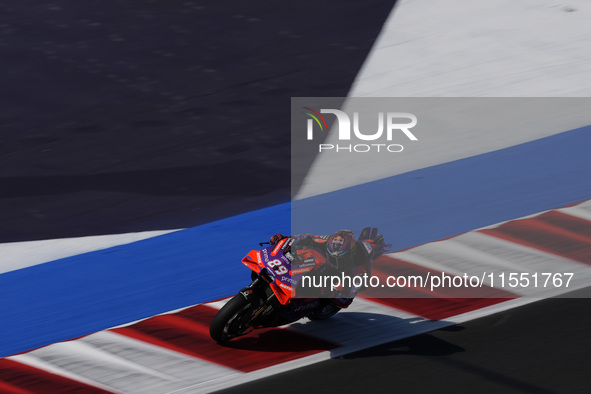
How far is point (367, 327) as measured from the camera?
7.35m

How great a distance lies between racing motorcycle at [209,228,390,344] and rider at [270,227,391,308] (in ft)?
0.15

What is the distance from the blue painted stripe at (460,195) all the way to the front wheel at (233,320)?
2239 mm

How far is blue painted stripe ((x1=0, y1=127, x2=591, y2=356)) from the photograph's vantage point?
8.21m

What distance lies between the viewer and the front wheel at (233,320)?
23.0ft

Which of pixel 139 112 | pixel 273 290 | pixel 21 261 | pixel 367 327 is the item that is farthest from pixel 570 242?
pixel 139 112

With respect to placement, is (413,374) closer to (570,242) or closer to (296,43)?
(570,242)

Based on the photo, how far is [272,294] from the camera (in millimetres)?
7016

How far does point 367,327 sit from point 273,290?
2.85ft

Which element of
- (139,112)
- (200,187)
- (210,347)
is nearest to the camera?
(210,347)

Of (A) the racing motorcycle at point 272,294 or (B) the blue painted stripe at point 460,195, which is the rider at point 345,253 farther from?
(B) the blue painted stripe at point 460,195

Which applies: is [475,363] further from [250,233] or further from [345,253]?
[250,233]

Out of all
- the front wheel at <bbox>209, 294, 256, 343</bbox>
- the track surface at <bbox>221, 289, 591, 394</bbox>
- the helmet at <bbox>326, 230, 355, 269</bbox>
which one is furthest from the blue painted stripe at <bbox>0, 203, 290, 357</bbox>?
the track surface at <bbox>221, 289, 591, 394</bbox>
